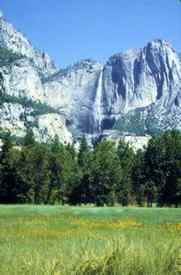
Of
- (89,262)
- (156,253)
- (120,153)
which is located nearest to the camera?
(89,262)

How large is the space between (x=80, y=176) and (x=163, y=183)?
16224 millimetres

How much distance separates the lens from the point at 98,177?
8725 centimetres

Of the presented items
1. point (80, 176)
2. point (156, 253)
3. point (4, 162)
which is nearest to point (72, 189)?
point (80, 176)

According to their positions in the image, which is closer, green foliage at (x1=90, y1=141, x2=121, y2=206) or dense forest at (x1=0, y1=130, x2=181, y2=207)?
green foliage at (x1=90, y1=141, x2=121, y2=206)

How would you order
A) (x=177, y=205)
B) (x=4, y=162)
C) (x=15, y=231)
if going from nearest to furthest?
(x=15, y=231)
(x=177, y=205)
(x=4, y=162)

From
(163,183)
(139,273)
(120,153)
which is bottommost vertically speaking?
(139,273)

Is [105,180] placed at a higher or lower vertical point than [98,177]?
lower

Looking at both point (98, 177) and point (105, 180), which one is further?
point (98, 177)

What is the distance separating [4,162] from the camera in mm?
93625

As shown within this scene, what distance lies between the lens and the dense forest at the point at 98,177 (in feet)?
283

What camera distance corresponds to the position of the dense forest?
86312 mm

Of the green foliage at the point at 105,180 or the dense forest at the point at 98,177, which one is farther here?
the dense forest at the point at 98,177

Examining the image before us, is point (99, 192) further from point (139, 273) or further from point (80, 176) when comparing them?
point (139, 273)

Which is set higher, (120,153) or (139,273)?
(120,153)
